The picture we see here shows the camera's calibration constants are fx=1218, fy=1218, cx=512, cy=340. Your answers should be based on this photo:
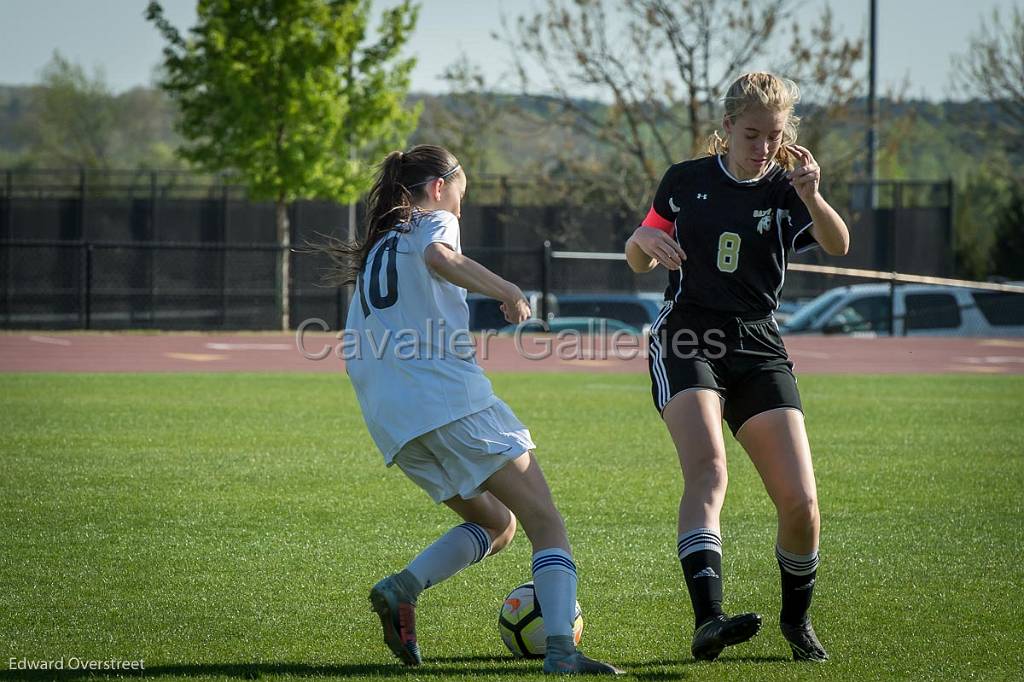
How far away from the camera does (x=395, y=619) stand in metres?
4.14

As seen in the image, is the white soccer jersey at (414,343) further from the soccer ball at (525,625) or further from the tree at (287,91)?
the tree at (287,91)

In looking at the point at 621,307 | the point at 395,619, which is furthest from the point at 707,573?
the point at 621,307

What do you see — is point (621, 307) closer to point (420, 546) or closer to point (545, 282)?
point (545, 282)

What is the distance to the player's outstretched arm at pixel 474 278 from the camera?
3768mm

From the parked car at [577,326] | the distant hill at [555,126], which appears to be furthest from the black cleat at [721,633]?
the distant hill at [555,126]

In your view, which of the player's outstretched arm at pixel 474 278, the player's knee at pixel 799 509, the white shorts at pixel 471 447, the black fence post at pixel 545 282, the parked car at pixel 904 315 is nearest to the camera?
the player's outstretched arm at pixel 474 278

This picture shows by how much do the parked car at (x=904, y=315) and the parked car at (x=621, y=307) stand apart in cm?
239

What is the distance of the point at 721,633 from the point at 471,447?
1.01 metres

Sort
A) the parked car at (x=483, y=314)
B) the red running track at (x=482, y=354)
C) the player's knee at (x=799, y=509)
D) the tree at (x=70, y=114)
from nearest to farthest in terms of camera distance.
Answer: the player's knee at (x=799, y=509) → the red running track at (x=482, y=354) → the parked car at (x=483, y=314) → the tree at (x=70, y=114)

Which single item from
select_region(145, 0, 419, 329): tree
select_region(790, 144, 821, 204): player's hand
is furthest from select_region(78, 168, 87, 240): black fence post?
select_region(790, 144, 821, 204): player's hand

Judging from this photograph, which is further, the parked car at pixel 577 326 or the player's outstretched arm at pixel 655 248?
the parked car at pixel 577 326

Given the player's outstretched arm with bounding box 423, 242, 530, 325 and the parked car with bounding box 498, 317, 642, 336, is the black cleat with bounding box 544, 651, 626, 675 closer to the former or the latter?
the player's outstretched arm with bounding box 423, 242, 530, 325

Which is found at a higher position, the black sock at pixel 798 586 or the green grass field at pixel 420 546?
the black sock at pixel 798 586

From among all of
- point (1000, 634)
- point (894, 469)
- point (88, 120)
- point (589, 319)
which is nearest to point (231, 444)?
point (894, 469)
